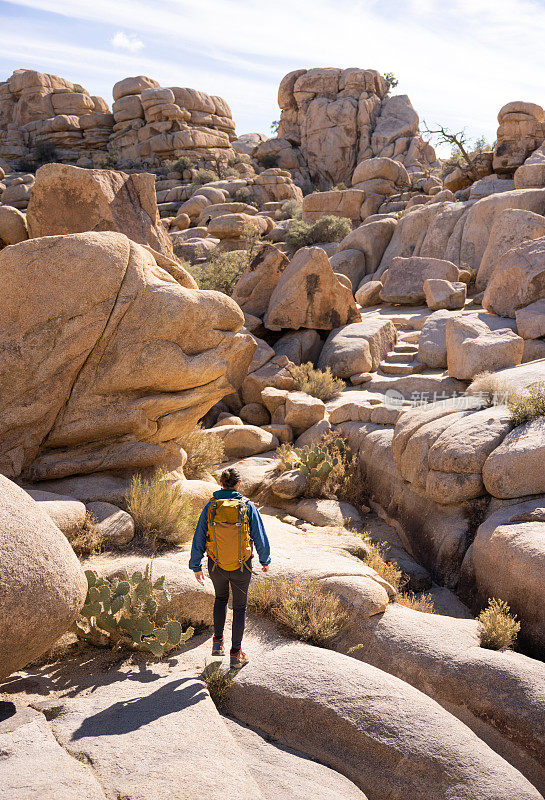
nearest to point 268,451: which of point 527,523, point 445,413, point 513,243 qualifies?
point 445,413

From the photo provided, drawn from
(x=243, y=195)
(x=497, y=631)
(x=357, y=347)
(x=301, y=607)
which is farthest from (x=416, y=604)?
(x=243, y=195)

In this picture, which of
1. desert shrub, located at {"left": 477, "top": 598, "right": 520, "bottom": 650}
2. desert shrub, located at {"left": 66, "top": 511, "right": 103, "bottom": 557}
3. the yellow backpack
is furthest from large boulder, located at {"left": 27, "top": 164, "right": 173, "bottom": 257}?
desert shrub, located at {"left": 477, "top": 598, "right": 520, "bottom": 650}

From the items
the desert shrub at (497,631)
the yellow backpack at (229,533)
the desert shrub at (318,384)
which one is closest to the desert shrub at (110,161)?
the desert shrub at (318,384)

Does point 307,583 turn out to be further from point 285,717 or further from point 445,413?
point 445,413

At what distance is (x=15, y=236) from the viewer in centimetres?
1180

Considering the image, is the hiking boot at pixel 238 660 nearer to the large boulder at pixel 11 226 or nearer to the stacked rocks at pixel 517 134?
A: the large boulder at pixel 11 226

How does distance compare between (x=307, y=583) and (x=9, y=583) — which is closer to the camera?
(x=9, y=583)

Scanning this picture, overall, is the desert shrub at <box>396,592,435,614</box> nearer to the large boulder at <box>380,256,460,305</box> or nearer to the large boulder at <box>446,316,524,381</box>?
the large boulder at <box>446,316,524,381</box>

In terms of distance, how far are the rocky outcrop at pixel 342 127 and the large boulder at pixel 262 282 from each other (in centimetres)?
3610

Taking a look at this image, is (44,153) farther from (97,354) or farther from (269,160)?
(97,354)

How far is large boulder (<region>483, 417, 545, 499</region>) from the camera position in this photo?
8156 mm

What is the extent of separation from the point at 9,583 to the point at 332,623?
3361 mm

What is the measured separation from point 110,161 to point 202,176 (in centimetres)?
846

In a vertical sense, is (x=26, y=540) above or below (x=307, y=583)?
above
